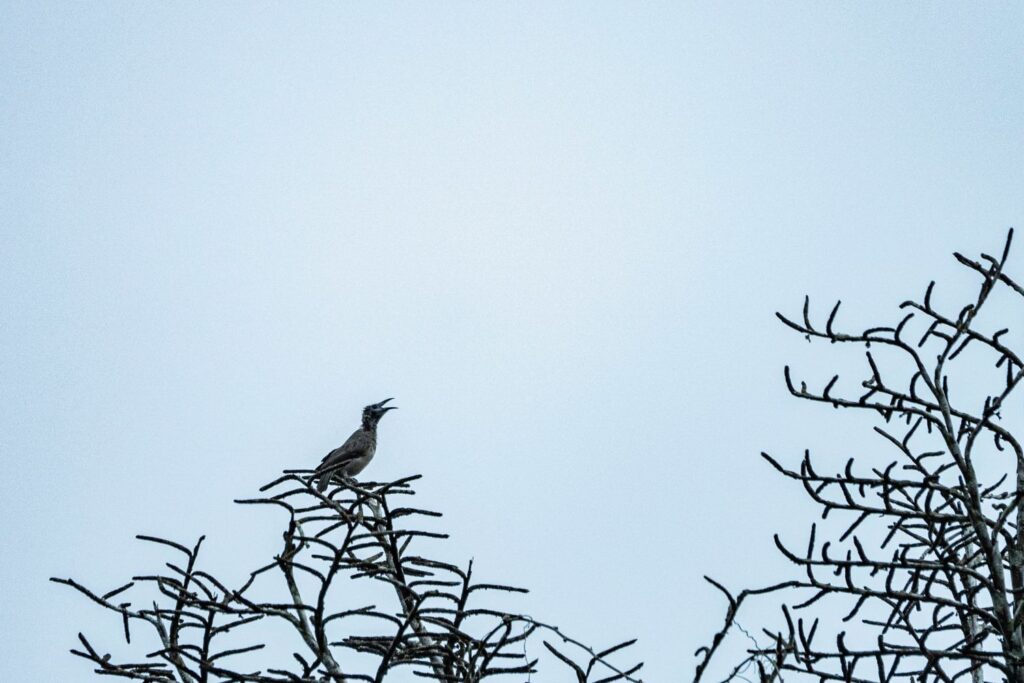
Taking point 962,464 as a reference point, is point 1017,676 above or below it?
below

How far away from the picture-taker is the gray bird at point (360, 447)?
12445 mm

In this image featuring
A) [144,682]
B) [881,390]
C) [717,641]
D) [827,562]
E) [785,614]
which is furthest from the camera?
[881,390]

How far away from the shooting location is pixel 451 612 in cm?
519

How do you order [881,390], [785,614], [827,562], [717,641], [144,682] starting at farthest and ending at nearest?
[881,390], [144,682], [827,562], [785,614], [717,641]

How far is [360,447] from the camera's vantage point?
42.4 feet

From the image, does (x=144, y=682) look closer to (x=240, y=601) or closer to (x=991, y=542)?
(x=240, y=601)

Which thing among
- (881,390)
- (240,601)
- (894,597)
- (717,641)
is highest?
(881,390)

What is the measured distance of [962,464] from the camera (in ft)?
16.6

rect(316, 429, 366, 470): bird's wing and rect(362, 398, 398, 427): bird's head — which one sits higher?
rect(362, 398, 398, 427): bird's head

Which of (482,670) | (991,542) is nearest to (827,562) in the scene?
(991,542)

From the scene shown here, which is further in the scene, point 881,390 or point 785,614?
point 881,390

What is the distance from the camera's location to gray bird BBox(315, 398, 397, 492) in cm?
1245

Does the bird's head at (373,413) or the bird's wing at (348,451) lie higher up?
the bird's head at (373,413)

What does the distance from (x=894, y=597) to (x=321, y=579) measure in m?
2.34
